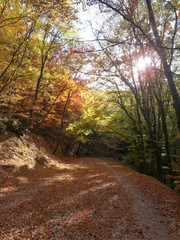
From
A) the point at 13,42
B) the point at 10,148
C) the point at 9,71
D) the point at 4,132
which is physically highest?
the point at 13,42

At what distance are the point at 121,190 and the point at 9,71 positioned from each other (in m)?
10.7

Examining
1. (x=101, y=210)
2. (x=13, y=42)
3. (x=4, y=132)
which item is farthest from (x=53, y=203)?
(x=13, y=42)

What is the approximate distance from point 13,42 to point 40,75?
2.92 metres

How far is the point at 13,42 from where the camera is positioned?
9.36 meters

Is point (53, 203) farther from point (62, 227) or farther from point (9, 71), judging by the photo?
point (9, 71)

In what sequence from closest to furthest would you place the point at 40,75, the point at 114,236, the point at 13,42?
the point at 114,236 < the point at 13,42 < the point at 40,75

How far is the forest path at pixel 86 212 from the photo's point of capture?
321 centimetres

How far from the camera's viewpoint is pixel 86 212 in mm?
4160

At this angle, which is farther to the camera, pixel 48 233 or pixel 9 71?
pixel 9 71

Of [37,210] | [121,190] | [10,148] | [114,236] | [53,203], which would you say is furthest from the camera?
[10,148]

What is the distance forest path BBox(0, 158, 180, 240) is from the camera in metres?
3.21

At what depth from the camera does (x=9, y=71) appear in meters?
9.71

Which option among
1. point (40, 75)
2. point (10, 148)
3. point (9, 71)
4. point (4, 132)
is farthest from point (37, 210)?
point (40, 75)

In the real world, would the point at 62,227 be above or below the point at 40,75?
below
